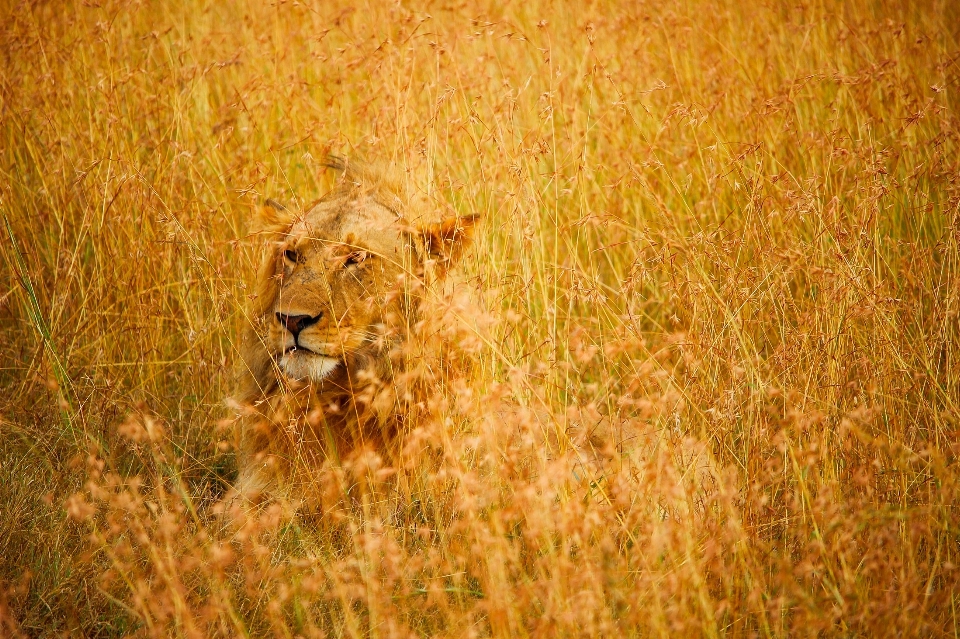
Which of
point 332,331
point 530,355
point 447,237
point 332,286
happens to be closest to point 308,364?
point 332,331

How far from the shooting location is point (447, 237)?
10.6 feet

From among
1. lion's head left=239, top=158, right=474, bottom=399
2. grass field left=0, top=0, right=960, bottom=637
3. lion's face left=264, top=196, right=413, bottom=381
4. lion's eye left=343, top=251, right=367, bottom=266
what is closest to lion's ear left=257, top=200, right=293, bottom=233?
lion's head left=239, top=158, right=474, bottom=399

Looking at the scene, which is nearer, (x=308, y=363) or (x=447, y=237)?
(x=308, y=363)

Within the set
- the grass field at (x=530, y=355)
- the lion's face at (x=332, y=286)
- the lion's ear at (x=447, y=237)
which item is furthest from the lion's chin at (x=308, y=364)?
the lion's ear at (x=447, y=237)

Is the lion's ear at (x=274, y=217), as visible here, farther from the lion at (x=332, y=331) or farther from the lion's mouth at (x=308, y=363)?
the lion's mouth at (x=308, y=363)

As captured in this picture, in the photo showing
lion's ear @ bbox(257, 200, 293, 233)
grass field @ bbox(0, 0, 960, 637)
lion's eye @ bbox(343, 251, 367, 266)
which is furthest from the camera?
lion's ear @ bbox(257, 200, 293, 233)

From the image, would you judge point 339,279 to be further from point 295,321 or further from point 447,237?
point 447,237

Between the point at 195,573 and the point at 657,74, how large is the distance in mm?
3969

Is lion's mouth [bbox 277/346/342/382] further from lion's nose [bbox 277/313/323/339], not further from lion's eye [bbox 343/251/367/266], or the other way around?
lion's eye [bbox 343/251/367/266]

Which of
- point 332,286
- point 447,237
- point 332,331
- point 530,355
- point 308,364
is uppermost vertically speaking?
point 447,237

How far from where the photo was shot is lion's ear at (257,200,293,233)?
3459mm

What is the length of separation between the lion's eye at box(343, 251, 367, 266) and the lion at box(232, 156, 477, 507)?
0.4 inches

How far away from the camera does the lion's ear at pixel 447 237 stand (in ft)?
10.2

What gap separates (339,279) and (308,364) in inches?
13.9
